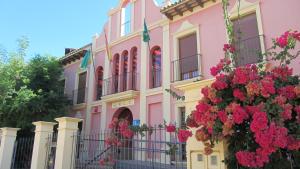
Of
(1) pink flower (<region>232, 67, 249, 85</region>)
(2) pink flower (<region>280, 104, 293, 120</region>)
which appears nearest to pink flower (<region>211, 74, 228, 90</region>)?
(1) pink flower (<region>232, 67, 249, 85</region>)

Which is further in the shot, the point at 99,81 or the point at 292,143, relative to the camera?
the point at 99,81

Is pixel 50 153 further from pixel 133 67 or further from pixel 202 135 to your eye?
pixel 133 67

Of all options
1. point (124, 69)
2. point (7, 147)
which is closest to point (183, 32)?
point (124, 69)

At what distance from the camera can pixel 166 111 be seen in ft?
41.0

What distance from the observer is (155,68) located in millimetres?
13953

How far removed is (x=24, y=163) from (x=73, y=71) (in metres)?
8.89

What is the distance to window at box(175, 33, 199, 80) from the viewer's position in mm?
12422

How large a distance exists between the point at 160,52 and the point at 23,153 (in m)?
7.28

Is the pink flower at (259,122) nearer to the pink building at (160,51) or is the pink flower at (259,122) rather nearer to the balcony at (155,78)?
the pink building at (160,51)

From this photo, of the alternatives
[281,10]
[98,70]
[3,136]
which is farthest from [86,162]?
[98,70]

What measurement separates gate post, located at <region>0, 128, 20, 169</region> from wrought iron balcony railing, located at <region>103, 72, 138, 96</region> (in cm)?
595

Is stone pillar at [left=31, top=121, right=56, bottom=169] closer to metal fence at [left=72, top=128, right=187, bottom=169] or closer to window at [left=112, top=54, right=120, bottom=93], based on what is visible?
metal fence at [left=72, top=128, right=187, bottom=169]

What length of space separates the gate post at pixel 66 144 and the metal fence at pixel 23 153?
3044 millimetres

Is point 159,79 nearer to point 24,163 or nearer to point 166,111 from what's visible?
point 166,111
